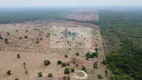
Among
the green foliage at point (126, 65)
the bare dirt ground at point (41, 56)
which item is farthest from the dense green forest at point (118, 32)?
the bare dirt ground at point (41, 56)

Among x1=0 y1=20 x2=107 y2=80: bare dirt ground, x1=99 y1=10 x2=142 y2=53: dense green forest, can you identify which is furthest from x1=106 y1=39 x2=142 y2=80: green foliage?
x1=99 y1=10 x2=142 y2=53: dense green forest

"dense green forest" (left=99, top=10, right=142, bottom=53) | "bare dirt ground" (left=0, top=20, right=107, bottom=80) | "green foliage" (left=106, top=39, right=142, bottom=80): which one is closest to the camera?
"bare dirt ground" (left=0, top=20, right=107, bottom=80)

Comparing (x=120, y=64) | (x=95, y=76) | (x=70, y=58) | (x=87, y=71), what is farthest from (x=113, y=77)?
(x=70, y=58)

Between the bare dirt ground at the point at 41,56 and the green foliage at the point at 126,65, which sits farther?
the green foliage at the point at 126,65

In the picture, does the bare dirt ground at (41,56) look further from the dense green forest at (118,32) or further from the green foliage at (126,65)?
the dense green forest at (118,32)

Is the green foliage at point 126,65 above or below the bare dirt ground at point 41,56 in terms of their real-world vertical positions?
below

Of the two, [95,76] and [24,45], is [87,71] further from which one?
[24,45]

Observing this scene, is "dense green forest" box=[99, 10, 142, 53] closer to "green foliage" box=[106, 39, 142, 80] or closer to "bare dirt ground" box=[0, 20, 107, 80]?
"green foliage" box=[106, 39, 142, 80]

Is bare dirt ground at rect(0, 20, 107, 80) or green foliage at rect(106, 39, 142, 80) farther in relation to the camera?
green foliage at rect(106, 39, 142, 80)

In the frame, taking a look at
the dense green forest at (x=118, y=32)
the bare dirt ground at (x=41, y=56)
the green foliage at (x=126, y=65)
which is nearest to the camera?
the bare dirt ground at (x=41, y=56)

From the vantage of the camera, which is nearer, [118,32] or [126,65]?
[126,65]

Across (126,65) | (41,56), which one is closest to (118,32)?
(126,65)

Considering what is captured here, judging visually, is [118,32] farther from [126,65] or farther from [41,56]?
[41,56]

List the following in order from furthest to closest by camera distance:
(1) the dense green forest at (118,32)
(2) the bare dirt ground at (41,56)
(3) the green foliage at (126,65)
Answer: (1) the dense green forest at (118,32)
(3) the green foliage at (126,65)
(2) the bare dirt ground at (41,56)
